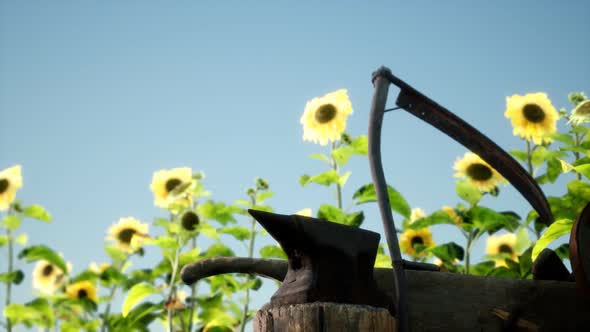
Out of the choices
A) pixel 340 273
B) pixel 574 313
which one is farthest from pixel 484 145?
pixel 340 273

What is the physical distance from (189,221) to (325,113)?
0.80 m

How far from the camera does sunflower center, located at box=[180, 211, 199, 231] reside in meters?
3.00

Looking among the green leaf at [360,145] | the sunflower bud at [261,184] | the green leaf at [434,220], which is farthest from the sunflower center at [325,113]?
the green leaf at [434,220]

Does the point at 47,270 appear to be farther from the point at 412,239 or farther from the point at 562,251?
the point at 562,251

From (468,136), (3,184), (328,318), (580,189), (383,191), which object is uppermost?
(3,184)

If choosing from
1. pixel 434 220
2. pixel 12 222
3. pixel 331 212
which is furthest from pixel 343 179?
pixel 12 222

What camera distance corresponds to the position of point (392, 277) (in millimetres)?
1119

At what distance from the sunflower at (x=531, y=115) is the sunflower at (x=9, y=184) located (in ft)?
8.30

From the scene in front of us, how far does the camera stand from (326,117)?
3.03 m

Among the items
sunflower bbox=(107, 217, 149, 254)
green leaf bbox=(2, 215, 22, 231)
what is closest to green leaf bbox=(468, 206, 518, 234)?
sunflower bbox=(107, 217, 149, 254)

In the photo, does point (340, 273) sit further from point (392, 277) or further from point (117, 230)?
point (117, 230)

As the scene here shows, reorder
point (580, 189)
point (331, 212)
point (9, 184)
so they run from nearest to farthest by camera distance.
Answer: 1. point (580, 189)
2. point (331, 212)
3. point (9, 184)

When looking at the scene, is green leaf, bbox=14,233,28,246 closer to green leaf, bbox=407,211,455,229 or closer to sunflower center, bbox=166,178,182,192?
sunflower center, bbox=166,178,182,192

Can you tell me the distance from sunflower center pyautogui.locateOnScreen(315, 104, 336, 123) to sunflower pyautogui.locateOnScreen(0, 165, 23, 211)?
1687 millimetres
